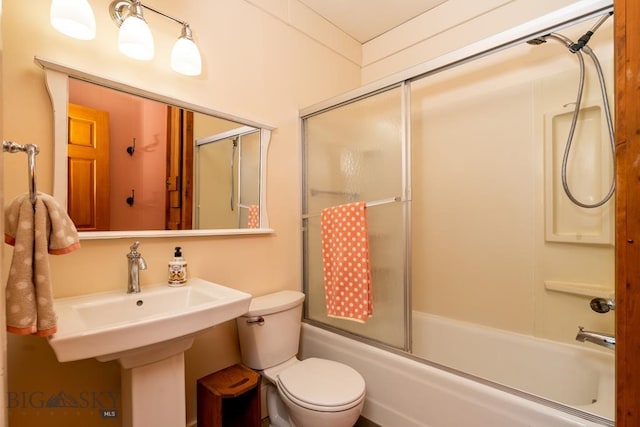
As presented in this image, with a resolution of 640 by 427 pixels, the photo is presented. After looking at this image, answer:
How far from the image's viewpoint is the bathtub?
115 centimetres

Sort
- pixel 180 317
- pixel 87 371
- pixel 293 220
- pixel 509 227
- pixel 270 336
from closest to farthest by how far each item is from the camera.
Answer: pixel 180 317 < pixel 87 371 < pixel 270 336 < pixel 509 227 < pixel 293 220

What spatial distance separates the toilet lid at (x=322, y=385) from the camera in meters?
1.30

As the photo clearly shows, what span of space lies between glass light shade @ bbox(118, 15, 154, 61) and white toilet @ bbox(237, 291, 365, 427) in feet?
4.31

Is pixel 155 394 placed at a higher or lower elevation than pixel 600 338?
lower

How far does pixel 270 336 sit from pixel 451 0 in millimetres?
2449

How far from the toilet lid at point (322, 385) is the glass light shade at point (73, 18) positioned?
5.62 feet

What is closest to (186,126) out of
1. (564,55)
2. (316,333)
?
(316,333)

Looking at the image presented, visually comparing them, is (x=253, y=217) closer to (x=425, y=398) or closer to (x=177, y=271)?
(x=177, y=271)

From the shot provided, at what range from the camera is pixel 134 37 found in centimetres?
130

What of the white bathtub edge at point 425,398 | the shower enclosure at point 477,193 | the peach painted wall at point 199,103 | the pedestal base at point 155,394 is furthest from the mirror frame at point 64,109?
the white bathtub edge at point 425,398

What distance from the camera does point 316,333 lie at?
6.23 ft

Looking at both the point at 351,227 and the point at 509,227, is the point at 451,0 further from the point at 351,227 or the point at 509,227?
the point at 351,227

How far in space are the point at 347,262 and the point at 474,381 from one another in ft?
2.55

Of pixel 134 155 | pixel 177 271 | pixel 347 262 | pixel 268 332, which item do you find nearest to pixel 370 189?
pixel 347 262
